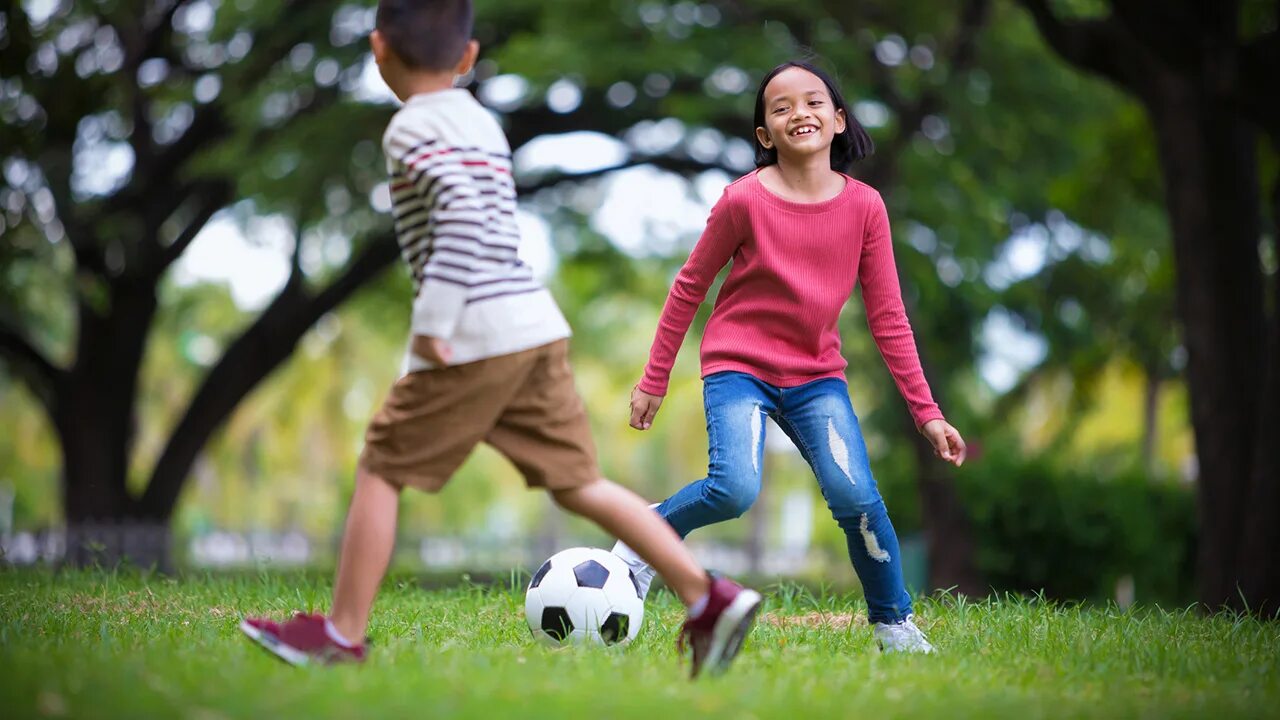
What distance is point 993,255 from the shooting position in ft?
44.8

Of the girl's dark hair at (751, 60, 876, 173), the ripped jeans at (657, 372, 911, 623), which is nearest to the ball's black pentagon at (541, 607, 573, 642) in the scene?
the ripped jeans at (657, 372, 911, 623)

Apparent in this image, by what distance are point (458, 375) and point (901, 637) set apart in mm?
1769

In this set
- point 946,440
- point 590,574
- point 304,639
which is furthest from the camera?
point 590,574

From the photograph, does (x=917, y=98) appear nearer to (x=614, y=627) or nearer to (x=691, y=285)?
(x=691, y=285)

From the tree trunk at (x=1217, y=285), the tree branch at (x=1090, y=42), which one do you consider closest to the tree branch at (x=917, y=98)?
the tree branch at (x=1090, y=42)

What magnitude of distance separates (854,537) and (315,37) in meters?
10.5

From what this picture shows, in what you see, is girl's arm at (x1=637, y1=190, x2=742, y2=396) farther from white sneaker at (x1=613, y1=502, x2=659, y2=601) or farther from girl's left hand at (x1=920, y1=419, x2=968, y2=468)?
girl's left hand at (x1=920, y1=419, x2=968, y2=468)

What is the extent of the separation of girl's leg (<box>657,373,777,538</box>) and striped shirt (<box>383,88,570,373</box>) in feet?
2.78

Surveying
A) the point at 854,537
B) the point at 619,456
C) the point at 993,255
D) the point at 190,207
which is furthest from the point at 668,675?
the point at 619,456

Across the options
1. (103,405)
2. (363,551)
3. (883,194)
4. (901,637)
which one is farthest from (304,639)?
(103,405)

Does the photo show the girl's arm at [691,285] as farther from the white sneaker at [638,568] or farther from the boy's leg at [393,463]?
the boy's leg at [393,463]

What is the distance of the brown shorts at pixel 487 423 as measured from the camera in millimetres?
3287

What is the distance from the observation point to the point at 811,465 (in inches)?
163

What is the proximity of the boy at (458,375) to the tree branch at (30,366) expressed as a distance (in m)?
14.6
